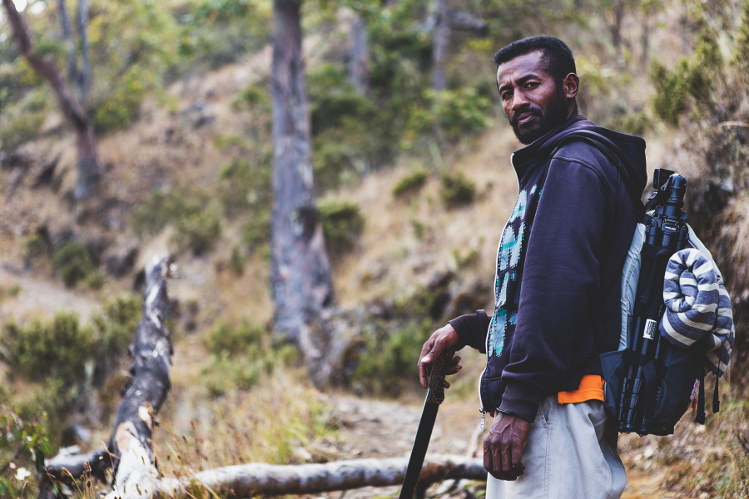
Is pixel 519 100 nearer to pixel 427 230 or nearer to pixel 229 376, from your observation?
pixel 229 376

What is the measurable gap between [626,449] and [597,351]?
2407mm

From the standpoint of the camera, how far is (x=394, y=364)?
667 cm

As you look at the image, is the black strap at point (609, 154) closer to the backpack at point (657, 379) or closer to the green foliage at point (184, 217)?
the backpack at point (657, 379)

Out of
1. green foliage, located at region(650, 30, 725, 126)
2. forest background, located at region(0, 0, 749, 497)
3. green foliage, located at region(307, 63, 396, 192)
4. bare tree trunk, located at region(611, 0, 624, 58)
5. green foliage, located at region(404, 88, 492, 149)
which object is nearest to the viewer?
forest background, located at region(0, 0, 749, 497)

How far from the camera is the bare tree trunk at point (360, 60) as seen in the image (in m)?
15.7

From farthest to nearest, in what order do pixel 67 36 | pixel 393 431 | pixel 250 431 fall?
pixel 67 36 < pixel 393 431 < pixel 250 431

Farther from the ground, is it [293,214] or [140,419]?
[293,214]

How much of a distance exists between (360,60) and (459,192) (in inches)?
346

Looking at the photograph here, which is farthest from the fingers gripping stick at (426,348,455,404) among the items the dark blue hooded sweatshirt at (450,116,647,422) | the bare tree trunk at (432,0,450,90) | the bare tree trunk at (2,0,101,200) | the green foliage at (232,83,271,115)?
the bare tree trunk at (2,0,101,200)

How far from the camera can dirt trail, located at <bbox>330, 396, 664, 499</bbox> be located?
349 centimetres

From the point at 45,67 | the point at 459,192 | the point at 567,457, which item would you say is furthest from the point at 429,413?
the point at 45,67

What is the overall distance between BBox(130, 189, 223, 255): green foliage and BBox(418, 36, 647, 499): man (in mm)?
11475

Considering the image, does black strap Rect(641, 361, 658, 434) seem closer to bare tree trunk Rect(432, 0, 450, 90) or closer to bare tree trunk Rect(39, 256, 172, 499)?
bare tree trunk Rect(39, 256, 172, 499)

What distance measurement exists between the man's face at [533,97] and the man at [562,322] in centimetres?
9
